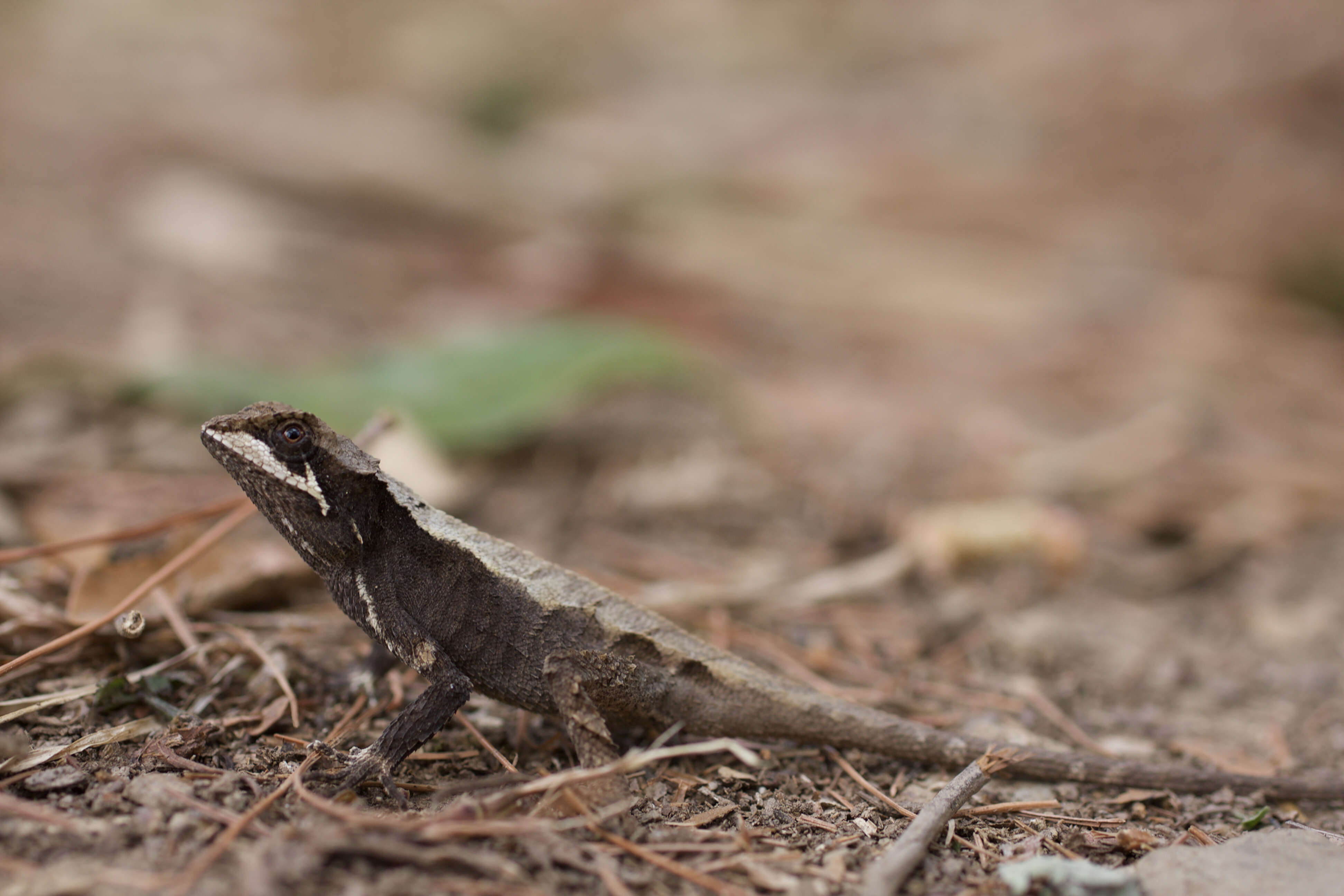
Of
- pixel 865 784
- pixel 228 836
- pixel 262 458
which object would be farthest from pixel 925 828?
pixel 262 458

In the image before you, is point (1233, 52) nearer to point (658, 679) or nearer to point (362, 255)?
point (362, 255)

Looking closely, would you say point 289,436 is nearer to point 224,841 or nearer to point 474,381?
point 224,841

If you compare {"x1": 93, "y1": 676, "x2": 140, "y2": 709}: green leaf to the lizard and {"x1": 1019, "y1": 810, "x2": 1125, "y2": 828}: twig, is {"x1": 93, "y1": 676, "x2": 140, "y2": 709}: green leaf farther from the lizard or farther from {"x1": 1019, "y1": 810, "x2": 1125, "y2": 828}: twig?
{"x1": 1019, "y1": 810, "x2": 1125, "y2": 828}: twig

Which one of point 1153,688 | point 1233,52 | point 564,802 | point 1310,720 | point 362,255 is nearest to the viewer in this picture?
point 564,802

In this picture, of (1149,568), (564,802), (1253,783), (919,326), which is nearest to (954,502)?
(1149,568)

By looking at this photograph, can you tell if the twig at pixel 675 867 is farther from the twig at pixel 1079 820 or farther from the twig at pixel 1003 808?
the twig at pixel 1079 820

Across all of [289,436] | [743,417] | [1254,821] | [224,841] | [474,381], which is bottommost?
[224,841]

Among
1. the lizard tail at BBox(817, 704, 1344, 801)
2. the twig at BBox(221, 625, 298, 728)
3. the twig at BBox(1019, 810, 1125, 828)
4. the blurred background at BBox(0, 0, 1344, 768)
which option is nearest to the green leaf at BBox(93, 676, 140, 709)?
the twig at BBox(221, 625, 298, 728)
